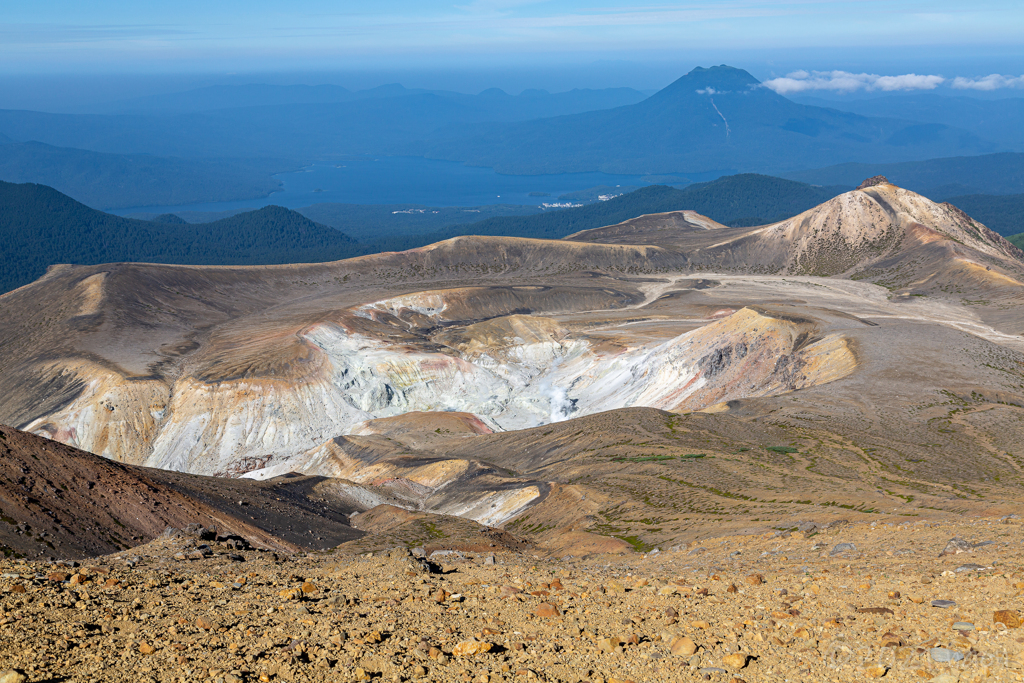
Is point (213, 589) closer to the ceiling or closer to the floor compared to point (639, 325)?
closer to the ceiling

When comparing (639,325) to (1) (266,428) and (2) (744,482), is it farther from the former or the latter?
(2) (744,482)

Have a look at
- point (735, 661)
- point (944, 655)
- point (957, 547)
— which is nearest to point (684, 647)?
point (735, 661)

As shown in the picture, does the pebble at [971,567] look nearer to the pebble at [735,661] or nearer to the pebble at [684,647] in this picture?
the pebble at [735,661]

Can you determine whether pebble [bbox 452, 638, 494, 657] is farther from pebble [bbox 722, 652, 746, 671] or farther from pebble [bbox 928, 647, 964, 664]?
pebble [bbox 928, 647, 964, 664]

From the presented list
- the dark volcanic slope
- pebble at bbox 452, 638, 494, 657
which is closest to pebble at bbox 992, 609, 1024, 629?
pebble at bbox 452, 638, 494, 657

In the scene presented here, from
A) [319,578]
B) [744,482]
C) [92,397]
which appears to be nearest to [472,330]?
[92,397]
